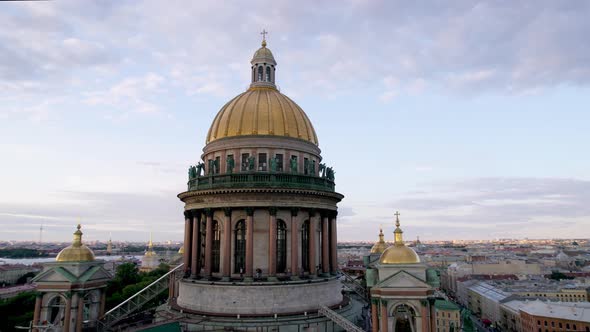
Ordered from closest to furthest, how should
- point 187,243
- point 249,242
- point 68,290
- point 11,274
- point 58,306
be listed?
1. point 68,290
2. point 58,306
3. point 249,242
4. point 187,243
5. point 11,274

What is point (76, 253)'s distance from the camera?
123 feet

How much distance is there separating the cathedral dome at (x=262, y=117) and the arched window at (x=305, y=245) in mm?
9295

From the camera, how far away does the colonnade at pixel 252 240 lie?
40344 millimetres

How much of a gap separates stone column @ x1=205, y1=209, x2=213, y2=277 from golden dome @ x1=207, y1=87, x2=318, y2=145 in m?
8.43

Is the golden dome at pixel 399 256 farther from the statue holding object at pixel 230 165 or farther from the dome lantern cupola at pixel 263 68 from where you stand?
the dome lantern cupola at pixel 263 68

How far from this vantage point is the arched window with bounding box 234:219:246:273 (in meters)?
41.1

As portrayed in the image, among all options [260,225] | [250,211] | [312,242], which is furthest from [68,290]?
[312,242]

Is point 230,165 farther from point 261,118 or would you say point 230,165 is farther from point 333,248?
point 333,248

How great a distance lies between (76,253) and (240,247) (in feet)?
46.4

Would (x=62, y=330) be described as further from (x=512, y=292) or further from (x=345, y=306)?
(x=512, y=292)

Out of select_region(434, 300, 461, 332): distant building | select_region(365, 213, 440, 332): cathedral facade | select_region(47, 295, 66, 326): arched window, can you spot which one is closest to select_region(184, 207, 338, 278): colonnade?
select_region(365, 213, 440, 332): cathedral facade

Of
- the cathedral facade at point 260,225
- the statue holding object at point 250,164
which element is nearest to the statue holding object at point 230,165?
the cathedral facade at point 260,225

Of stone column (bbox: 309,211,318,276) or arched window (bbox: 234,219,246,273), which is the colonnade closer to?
stone column (bbox: 309,211,318,276)

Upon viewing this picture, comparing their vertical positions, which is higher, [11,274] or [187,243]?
[187,243]
